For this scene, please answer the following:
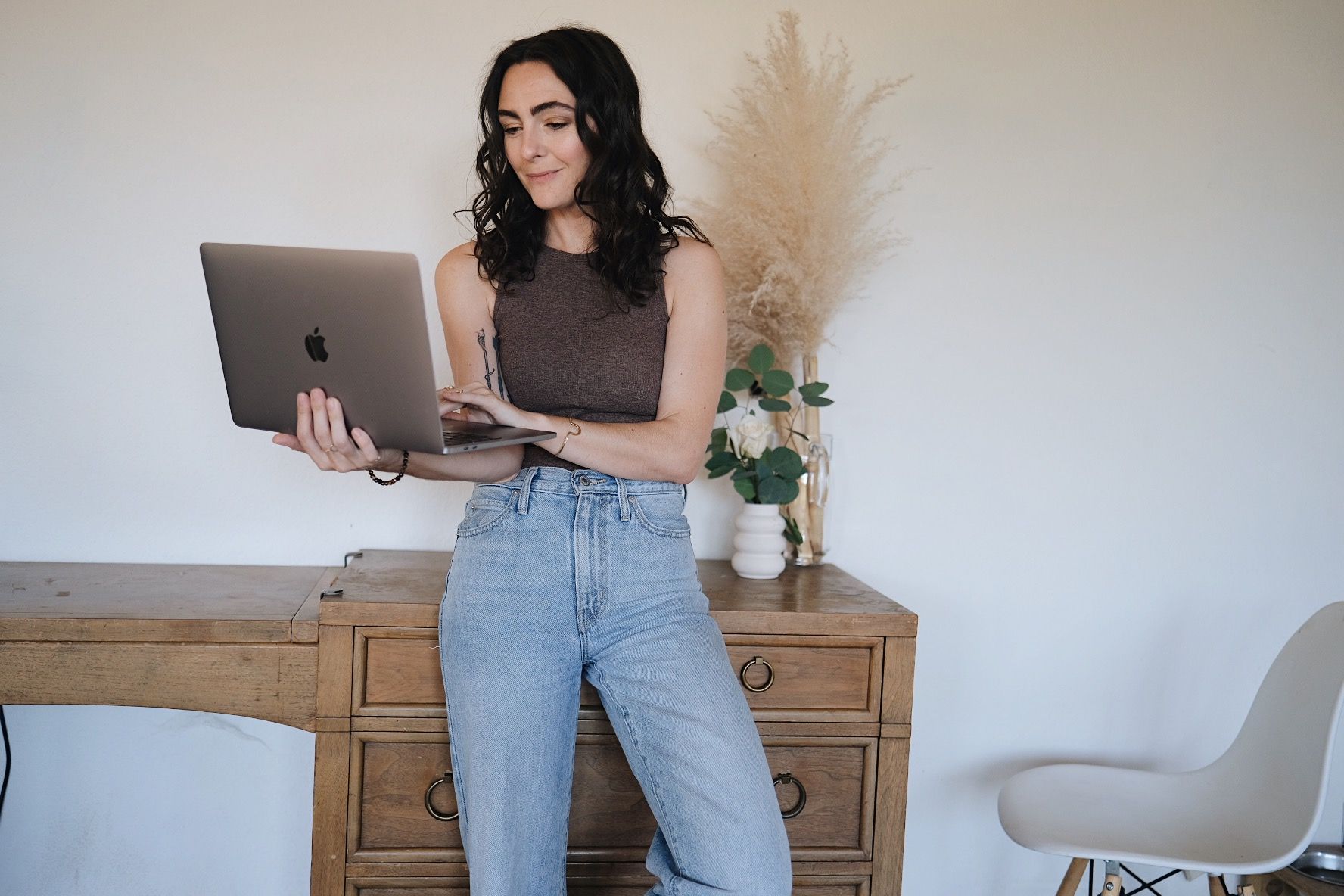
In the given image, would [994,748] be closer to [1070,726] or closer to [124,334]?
[1070,726]

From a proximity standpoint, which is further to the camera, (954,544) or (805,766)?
(954,544)

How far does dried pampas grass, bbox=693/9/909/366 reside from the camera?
198 cm

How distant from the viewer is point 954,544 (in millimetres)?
2283

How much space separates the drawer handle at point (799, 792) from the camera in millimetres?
1735

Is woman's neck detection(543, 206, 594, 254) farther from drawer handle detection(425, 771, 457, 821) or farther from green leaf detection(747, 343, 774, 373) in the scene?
drawer handle detection(425, 771, 457, 821)

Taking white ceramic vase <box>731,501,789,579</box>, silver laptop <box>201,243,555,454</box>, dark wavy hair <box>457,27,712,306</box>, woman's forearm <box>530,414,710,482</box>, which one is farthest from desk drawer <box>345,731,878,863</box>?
dark wavy hair <box>457,27,712,306</box>

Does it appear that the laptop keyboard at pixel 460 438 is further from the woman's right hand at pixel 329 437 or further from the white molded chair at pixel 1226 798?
the white molded chair at pixel 1226 798

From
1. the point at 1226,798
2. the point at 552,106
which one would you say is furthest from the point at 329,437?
the point at 1226,798

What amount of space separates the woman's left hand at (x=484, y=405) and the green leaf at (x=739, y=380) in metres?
0.64

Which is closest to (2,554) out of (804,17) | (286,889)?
(286,889)

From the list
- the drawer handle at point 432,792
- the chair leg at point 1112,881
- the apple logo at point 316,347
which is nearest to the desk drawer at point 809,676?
the drawer handle at point 432,792

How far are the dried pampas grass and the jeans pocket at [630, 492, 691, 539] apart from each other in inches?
21.8

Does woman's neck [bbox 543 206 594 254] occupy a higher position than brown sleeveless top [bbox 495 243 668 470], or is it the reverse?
woman's neck [bbox 543 206 594 254]

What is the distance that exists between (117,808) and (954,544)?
5.65 feet
